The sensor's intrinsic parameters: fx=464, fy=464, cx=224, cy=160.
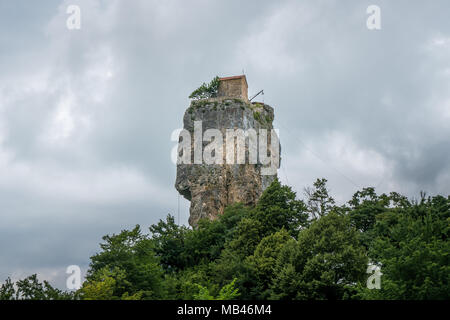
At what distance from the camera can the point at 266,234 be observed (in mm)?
35000

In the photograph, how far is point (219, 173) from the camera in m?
54.1

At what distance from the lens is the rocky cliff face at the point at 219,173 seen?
53.3 m

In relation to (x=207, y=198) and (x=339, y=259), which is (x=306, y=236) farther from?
(x=207, y=198)

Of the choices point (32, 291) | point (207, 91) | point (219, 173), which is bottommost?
point (32, 291)

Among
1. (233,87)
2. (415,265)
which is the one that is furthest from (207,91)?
(415,265)

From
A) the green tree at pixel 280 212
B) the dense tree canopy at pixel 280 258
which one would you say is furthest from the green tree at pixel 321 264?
the green tree at pixel 280 212

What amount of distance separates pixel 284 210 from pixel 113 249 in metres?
14.5

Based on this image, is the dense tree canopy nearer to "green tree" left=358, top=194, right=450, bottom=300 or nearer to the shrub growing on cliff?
"green tree" left=358, top=194, right=450, bottom=300

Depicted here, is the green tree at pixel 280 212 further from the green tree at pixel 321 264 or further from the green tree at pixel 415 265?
the green tree at pixel 415 265

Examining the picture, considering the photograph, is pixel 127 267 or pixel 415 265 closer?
pixel 415 265

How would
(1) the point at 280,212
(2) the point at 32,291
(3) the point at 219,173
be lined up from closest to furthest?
(2) the point at 32,291, (1) the point at 280,212, (3) the point at 219,173

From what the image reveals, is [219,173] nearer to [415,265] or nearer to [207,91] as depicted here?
[207,91]
